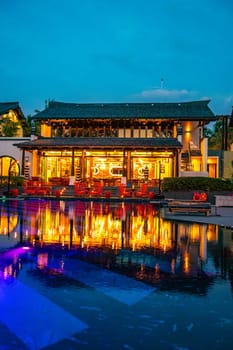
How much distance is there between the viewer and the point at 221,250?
7.85 meters

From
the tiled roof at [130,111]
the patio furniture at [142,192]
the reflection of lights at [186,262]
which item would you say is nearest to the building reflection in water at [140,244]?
the reflection of lights at [186,262]

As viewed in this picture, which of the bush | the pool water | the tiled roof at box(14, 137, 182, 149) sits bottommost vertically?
the pool water

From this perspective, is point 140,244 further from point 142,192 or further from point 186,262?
point 142,192

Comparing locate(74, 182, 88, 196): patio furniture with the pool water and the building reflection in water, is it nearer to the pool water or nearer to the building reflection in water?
the building reflection in water

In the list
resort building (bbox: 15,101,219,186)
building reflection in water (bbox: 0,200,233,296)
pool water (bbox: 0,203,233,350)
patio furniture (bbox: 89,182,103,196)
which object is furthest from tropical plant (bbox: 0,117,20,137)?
pool water (bbox: 0,203,233,350)

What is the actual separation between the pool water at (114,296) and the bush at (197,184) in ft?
67.5

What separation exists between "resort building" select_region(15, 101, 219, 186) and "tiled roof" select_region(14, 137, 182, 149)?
0.09m

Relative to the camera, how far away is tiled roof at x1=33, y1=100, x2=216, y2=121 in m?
37.5

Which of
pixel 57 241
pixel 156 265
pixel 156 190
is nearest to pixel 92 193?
pixel 156 190

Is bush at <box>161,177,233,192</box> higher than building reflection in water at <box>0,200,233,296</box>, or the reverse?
bush at <box>161,177,233,192</box>

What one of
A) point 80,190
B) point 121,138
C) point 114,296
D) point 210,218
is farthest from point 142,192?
point 114,296

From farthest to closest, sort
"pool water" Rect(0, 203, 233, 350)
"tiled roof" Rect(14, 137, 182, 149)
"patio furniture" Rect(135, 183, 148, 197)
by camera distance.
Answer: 1. "tiled roof" Rect(14, 137, 182, 149)
2. "patio furniture" Rect(135, 183, 148, 197)
3. "pool water" Rect(0, 203, 233, 350)

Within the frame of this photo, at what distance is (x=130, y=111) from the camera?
39656 mm

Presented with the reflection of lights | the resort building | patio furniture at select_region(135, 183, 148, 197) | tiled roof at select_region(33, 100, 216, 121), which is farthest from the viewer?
tiled roof at select_region(33, 100, 216, 121)
